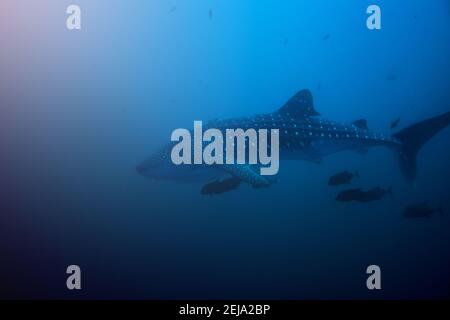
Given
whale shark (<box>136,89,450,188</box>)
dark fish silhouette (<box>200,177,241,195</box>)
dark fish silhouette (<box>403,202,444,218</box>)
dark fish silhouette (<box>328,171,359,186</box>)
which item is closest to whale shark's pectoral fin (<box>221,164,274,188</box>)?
whale shark (<box>136,89,450,188</box>)

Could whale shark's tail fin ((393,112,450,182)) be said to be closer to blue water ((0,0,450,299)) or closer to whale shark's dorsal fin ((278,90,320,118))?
blue water ((0,0,450,299))

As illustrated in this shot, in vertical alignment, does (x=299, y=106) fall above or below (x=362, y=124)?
above

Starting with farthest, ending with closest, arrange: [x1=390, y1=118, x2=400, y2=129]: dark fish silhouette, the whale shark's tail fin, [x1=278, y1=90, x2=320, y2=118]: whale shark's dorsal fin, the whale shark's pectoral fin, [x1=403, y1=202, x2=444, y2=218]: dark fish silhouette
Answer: [x1=390, y1=118, x2=400, y2=129]: dark fish silhouette, [x1=403, y1=202, x2=444, y2=218]: dark fish silhouette, [x1=278, y1=90, x2=320, y2=118]: whale shark's dorsal fin, the whale shark's tail fin, the whale shark's pectoral fin

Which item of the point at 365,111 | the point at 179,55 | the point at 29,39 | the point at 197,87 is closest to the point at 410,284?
the point at 365,111

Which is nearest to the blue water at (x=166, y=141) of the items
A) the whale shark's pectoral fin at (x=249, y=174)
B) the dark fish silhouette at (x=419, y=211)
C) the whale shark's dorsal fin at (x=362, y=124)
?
the dark fish silhouette at (x=419, y=211)

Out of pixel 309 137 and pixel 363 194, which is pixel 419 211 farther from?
pixel 309 137

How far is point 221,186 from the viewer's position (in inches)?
142

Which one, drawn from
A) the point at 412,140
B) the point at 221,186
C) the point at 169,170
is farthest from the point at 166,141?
the point at 412,140

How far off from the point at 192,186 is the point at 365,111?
2.43 meters

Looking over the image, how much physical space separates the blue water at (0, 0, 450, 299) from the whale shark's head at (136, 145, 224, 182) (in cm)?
11

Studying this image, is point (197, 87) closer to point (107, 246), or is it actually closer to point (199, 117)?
point (199, 117)

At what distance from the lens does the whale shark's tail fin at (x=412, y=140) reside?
3301 millimetres

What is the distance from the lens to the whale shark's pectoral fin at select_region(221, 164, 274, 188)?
2.88 m

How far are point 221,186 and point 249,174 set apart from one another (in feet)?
2.42
